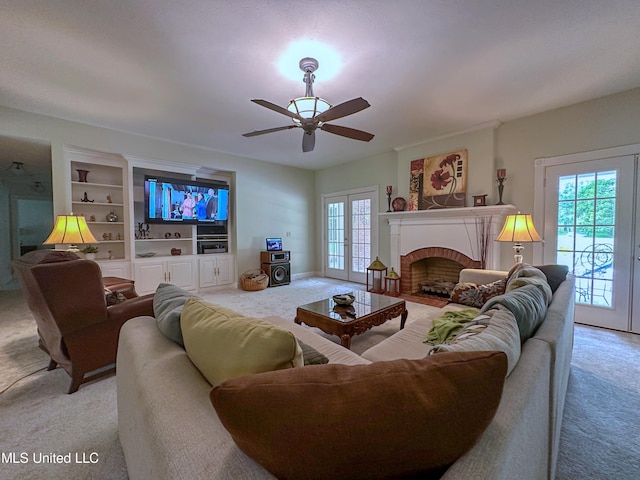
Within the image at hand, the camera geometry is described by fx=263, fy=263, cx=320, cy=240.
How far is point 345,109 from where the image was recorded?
7.11 ft

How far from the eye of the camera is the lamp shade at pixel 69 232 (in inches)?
117

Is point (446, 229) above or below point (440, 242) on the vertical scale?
above

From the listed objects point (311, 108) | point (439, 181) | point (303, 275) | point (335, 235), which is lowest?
point (303, 275)

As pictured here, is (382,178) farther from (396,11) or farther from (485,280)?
(396,11)

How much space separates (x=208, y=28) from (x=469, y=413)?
2.65 m

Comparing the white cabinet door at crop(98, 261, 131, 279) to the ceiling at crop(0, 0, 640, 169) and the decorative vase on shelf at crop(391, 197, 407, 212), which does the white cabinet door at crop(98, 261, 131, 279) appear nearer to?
the ceiling at crop(0, 0, 640, 169)

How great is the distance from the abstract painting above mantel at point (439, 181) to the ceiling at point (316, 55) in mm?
699

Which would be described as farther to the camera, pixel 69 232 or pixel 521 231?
pixel 69 232

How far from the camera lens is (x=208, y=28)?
195cm

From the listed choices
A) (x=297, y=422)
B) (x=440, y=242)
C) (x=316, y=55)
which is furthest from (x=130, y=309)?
(x=440, y=242)

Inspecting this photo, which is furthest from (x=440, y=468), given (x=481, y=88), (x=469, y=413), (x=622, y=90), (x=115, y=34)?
(x=622, y=90)

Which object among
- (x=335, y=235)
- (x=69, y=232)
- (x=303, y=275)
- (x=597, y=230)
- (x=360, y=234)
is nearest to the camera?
(x=69, y=232)

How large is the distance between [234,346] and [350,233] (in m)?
5.22

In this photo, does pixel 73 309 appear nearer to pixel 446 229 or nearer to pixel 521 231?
pixel 521 231
